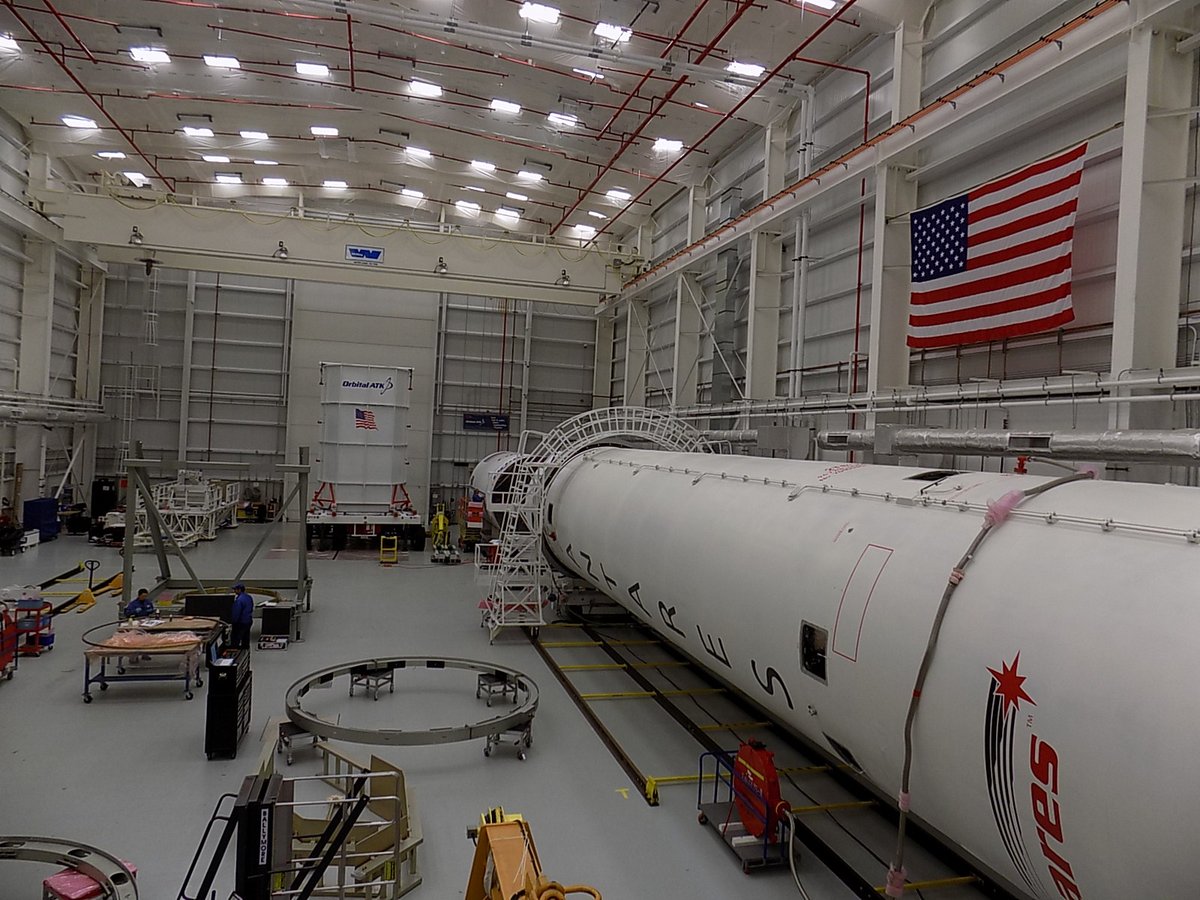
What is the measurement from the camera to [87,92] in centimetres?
1883

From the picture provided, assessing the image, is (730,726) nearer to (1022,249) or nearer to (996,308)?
(996,308)

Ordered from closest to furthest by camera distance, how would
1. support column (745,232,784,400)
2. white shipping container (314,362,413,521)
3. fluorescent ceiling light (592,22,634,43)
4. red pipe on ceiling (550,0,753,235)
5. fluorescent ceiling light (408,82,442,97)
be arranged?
1. red pipe on ceiling (550,0,753,235)
2. fluorescent ceiling light (592,22,634,43)
3. support column (745,232,784,400)
4. fluorescent ceiling light (408,82,442,97)
5. white shipping container (314,362,413,521)

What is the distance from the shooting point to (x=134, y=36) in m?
16.5

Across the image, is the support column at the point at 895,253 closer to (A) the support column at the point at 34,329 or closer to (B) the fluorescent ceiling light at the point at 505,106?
(B) the fluorescent ceiling light at the point at 505,106

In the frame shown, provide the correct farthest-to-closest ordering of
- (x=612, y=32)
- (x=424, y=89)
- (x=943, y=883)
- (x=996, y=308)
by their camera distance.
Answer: (x=424, y=89) < (x=612, y=32) < (x=996, y=308) < (x=943, y=883)

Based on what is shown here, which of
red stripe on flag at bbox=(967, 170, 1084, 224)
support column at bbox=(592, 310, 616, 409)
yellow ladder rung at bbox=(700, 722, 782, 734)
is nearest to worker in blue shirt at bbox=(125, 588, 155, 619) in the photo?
yellow ladder rung at bbox=(700, 722, 782, 734)

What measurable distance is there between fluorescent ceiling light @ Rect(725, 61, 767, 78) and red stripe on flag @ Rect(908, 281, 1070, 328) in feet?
23.5

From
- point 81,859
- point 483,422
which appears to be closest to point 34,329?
point 483,422

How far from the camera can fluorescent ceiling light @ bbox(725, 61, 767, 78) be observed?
52.4ft

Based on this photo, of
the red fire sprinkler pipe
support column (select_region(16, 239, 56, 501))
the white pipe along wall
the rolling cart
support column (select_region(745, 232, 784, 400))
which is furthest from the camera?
support column (select_region(16, 239, 56, 501))

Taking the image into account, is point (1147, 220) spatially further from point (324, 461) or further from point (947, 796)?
point (324, 461)

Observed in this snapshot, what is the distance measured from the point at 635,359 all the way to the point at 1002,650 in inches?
903

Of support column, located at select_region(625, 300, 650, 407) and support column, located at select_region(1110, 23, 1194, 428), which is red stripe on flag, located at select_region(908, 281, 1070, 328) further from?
support column, located at select_region(625, 300, 650, 407)

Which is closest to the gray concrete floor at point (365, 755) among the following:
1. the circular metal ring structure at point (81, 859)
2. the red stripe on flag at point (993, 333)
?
the circular metal ring structure at point (81, 859)
